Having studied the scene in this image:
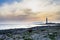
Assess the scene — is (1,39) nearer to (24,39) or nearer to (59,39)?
(24,39)

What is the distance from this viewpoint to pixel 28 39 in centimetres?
1139

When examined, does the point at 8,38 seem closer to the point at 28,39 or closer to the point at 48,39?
the point at 28,39

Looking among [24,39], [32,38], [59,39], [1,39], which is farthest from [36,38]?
[1,39]

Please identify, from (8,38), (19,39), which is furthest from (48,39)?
(8,38)

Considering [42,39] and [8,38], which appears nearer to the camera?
[42,39]

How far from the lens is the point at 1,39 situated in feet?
39.8

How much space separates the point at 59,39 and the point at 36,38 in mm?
1952

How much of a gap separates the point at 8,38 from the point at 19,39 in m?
1.20

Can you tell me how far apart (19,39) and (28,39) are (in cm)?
87

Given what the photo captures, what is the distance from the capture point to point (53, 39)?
11.2 metres

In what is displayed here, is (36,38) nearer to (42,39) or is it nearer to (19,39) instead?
(42,39)

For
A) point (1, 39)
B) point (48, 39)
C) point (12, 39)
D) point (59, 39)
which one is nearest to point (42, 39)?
point (48, 39)

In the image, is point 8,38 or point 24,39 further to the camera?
point 8,38

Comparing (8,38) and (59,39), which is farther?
(8,38)
